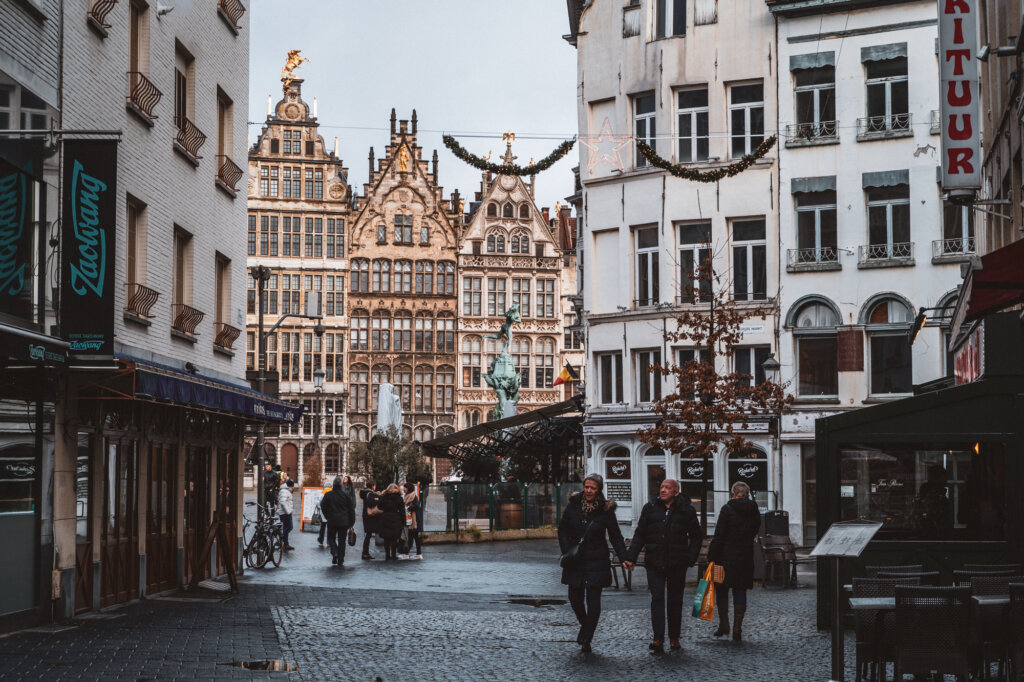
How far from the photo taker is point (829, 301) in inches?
1380

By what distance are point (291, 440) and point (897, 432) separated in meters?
74.9

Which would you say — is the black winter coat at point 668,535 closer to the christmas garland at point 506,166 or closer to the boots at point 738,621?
the boots at point 738,621

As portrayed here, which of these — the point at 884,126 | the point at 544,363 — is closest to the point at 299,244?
the point at 544,363

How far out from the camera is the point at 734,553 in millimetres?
14641

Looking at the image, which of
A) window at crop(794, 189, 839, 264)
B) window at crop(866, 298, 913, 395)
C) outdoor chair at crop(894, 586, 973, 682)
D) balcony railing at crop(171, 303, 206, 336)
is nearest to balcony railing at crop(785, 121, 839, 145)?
window at crop(794, 189, 839, 264)

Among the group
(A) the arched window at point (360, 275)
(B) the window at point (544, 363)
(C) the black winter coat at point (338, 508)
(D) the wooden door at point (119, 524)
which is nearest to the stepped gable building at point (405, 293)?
(A) the arched window at point (360, 275)

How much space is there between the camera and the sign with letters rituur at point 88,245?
14867 mm

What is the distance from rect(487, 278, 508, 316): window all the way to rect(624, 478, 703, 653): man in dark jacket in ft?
237

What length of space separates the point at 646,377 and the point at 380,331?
4994cm

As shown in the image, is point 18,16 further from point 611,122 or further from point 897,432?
point 611,122

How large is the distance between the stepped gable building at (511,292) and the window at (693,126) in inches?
1884

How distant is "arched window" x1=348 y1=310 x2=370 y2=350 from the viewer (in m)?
85.1

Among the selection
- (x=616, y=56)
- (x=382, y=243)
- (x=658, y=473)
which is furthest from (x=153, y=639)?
(x=382, y=243)

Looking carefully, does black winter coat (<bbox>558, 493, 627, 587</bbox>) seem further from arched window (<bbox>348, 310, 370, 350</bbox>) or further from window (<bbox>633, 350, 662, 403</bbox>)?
arched window (<bbox>348, 310, 370, 350</bbox>)
